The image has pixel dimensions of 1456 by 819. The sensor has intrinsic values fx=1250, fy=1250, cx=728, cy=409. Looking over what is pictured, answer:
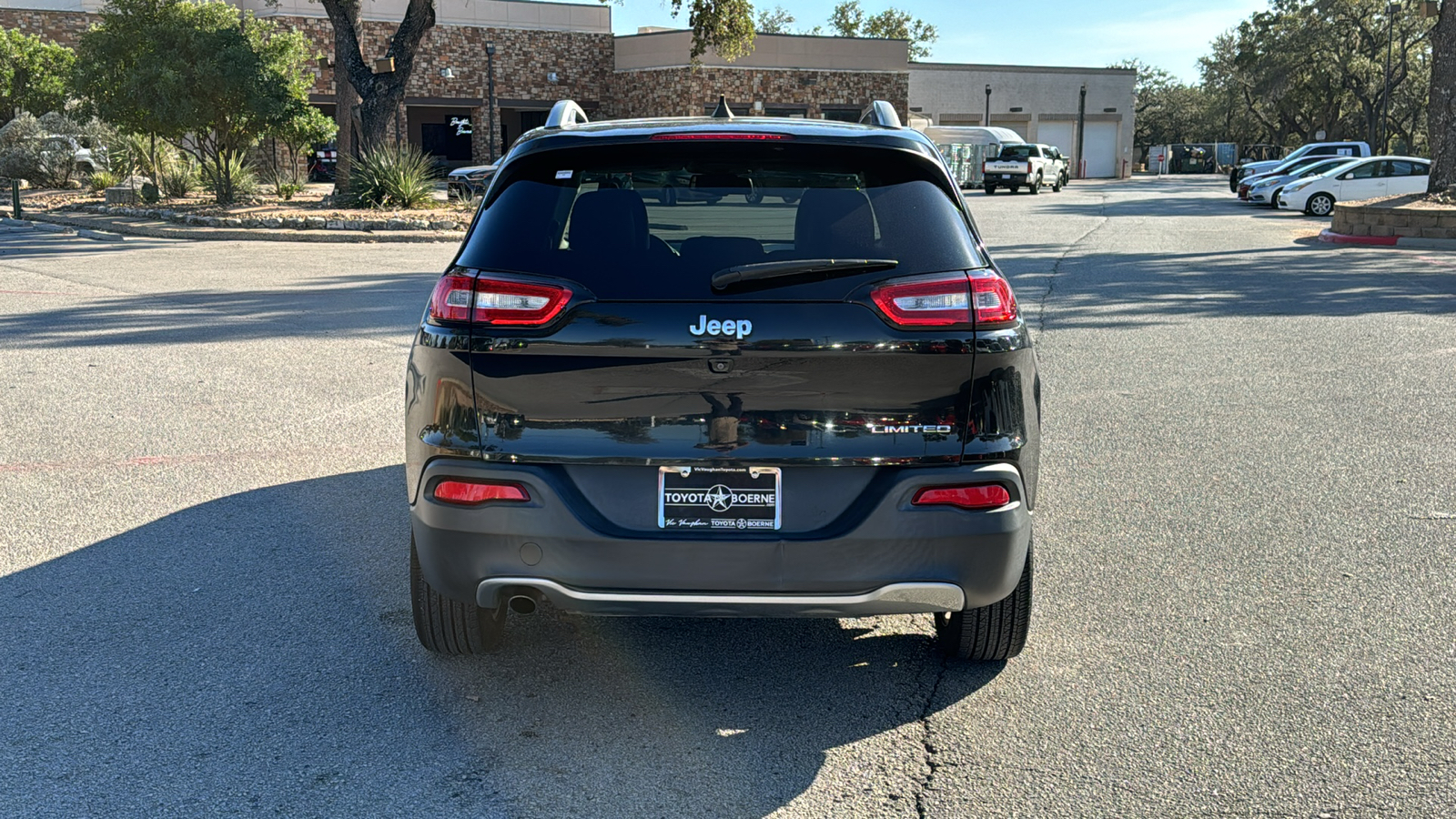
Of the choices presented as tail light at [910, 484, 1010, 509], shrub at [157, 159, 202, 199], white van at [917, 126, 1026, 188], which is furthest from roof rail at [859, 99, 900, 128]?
white van at [917, 126, 1026, 188]

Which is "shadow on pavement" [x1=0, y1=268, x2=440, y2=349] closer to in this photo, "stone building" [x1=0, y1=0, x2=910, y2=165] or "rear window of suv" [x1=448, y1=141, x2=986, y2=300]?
"rear window of suv" [x1=448, y1=141, x2=986, y2=300]

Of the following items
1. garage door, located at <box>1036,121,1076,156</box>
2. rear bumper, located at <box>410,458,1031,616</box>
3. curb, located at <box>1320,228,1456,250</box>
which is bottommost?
curb, located at <box>1320,228,1456,250</box>

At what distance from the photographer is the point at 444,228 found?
76.3 feet

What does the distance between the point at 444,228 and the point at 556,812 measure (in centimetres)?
2121

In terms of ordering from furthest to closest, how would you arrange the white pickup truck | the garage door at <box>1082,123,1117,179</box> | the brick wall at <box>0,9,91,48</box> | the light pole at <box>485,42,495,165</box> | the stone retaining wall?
the garage door at <box>1082,123,1117,179</box> < the light pole at <box>485,42,495,165</box> < the white pickup truck < the brick wall at <box>0,9,91,48</box> < the stone retaining wall

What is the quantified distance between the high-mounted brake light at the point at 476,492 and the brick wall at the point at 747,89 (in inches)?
1882

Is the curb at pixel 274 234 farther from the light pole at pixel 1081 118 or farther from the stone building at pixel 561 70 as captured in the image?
the light pole at pixel 1081 118

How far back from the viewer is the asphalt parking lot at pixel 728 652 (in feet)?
10.6

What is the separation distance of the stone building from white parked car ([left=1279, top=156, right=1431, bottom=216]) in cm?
2486

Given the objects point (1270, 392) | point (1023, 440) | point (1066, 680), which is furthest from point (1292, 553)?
point (1270, 392)

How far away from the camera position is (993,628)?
12.7 feet

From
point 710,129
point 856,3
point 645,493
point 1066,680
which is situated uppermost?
point 856,3

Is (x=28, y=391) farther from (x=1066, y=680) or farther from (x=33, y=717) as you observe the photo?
(x=1066, y=680)

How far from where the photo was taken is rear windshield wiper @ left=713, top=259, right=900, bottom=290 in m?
3.31
